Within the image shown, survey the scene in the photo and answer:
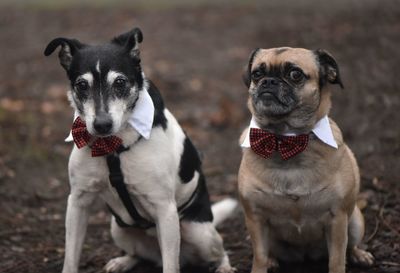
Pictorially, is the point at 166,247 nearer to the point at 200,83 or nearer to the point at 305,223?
the point at 305,223

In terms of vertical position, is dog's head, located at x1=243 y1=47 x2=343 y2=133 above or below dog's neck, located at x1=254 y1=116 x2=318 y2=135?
above

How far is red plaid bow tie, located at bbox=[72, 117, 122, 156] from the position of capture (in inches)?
169

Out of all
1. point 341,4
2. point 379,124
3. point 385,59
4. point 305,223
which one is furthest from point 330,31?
point 305,223

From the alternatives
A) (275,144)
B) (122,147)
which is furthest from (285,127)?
(122,147)

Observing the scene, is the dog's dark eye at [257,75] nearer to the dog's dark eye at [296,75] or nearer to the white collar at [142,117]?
the dog's dark eye at [296,75]

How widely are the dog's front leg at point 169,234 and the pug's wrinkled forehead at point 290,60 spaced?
1072 mm

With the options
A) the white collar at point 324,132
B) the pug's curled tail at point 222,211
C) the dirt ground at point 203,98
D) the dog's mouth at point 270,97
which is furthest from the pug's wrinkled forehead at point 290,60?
the pug's curled tail at point 222,211

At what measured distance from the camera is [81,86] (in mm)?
4191

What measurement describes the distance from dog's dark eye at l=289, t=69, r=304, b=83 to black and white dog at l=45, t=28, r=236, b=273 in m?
0.89

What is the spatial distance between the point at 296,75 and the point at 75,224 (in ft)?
5.68

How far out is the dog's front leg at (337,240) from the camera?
14.1ft

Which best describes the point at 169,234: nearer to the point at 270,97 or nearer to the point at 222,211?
the point at 270,97

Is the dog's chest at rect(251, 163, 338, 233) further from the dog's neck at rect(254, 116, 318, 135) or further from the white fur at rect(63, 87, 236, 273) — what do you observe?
the white fur at rect(63, 87, 236, 273)

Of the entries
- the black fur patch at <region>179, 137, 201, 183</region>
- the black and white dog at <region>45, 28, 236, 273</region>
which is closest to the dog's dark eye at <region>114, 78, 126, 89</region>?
the black and white dog at <region>45, 28, 236, 273</region>
